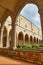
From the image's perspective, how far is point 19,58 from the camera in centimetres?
740

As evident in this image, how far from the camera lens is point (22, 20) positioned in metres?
28.0

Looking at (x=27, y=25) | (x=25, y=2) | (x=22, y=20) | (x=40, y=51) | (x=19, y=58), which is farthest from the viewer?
(x=27, y=25)

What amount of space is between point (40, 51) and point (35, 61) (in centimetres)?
55

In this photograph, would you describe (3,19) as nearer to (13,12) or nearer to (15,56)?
(13,12)

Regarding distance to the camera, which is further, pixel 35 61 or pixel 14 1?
pixel 14 1

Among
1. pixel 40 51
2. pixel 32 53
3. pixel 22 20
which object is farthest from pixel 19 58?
pixel 22 20

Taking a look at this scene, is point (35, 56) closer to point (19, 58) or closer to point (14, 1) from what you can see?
point (19, 58)

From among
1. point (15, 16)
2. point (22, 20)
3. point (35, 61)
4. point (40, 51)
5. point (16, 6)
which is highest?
point (22, 20)

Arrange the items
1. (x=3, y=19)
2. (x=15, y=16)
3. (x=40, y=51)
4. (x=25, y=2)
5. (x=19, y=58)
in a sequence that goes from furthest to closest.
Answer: (x=3, y=19) < (x=15, y=16) < (x=25, y=2) < (x=19, y=58) < (x=40, y=51)

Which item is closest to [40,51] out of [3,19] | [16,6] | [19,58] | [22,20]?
[19,58]

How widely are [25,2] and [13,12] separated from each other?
1199 millimetres

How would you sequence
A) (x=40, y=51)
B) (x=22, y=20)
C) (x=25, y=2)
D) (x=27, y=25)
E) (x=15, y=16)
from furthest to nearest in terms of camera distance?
(x=27, y=25)
(x=22, y=20)
(x=15, y=16)
(x=25, y=2)
(x=40, y=51)

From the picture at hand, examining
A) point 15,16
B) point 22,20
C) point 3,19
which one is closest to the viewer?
point 15,16

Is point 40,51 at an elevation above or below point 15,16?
below
